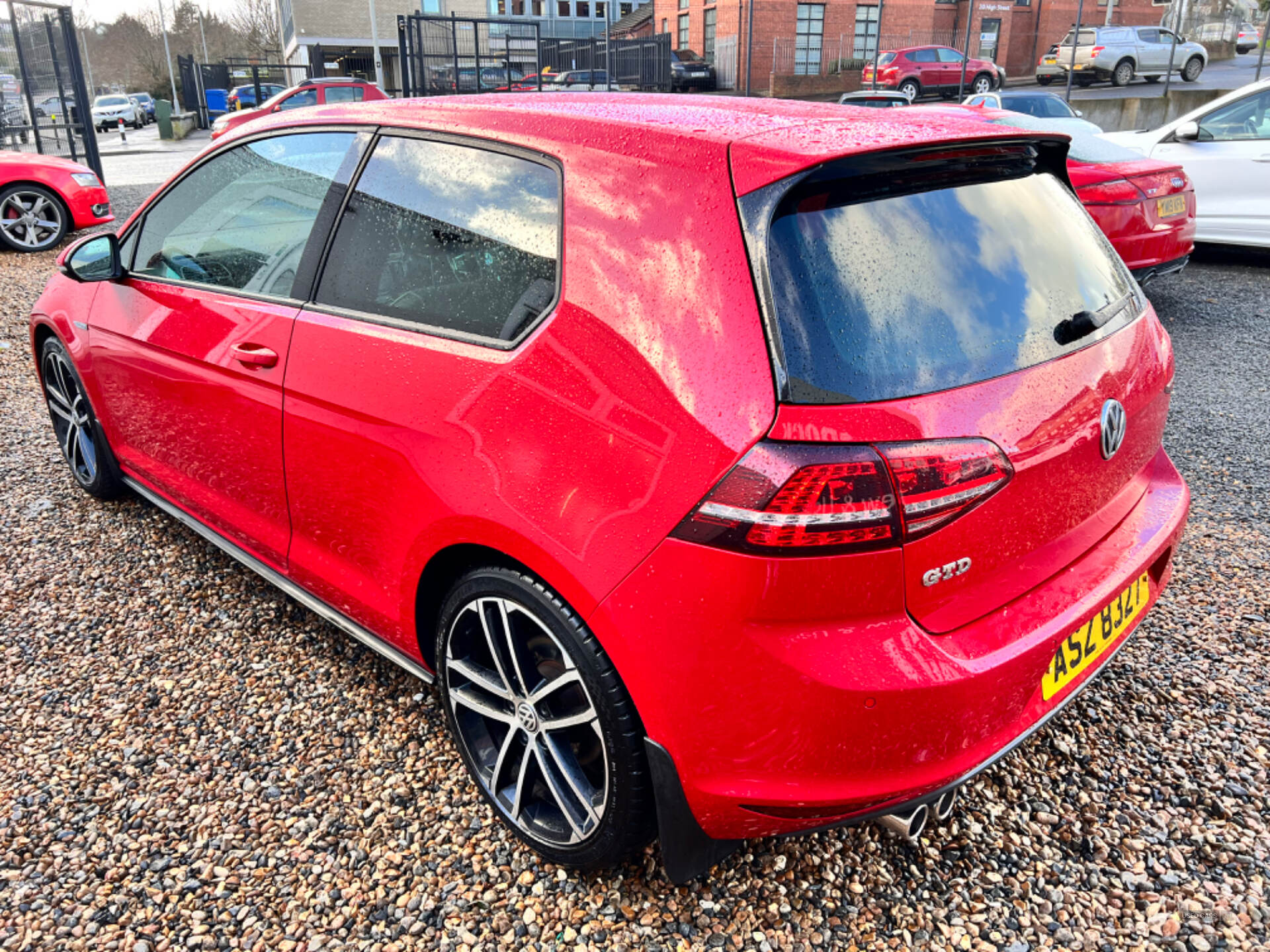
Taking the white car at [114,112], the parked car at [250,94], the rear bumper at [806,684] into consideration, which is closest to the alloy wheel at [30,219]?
the rear bumper at [806,684]

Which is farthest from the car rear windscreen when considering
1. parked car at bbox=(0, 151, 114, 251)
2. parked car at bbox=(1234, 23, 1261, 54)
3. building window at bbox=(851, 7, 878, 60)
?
parked car at bbox=(1234, 23, 1261, 54)

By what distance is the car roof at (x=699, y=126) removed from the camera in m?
Answer: 1.72

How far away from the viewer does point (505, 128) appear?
2.14 meters

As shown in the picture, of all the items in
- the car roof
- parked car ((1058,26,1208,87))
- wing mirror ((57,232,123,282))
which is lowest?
wing mirror ((57,232,123,282))

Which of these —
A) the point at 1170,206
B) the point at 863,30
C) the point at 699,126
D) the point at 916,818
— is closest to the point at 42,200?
the point at 699,126

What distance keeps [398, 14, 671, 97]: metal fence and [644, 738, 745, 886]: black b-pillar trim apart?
82.4 ft

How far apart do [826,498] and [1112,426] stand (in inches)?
32.2

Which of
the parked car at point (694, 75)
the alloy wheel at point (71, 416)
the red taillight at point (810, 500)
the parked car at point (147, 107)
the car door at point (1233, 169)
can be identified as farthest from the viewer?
the parked car at point (147, 107)

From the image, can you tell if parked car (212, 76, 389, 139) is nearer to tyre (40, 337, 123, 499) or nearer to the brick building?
the brick building

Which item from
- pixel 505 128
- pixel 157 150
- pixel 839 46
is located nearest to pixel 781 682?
pixel 505 128

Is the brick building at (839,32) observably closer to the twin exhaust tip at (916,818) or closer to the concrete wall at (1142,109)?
the concrete wall at (1142,109)

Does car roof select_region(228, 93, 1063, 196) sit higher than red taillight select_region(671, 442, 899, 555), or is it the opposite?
car roof select_region(228, 93, 1063, 196)

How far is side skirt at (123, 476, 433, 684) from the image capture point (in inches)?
99.0

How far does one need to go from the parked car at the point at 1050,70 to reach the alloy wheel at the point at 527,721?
37.4 meters
